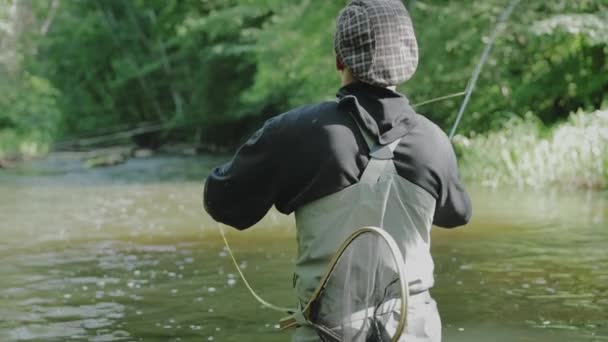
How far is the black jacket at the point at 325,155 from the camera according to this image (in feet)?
8.23

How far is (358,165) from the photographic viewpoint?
2.52 metres

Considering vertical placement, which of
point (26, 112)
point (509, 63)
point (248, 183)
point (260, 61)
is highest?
point (248, 183)

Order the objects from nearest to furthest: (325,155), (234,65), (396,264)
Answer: (396,264) → (325,155) → (234,65)

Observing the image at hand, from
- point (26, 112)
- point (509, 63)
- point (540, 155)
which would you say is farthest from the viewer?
point (26, 112)

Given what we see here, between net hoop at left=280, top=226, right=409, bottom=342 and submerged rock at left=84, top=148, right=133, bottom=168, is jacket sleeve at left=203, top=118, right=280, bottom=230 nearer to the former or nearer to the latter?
net hoop at left=280, top=226, right=409, bottom=342

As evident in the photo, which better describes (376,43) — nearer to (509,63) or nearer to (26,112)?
(509,63)

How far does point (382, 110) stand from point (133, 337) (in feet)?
11.7

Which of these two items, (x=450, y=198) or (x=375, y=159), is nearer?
(x=375, y=159)

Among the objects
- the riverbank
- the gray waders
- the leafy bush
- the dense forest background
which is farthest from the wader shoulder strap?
the leafy bush

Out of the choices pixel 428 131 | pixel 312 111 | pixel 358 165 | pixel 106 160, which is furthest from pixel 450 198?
pixel 106 160

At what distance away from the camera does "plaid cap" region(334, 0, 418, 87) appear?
2604 mm

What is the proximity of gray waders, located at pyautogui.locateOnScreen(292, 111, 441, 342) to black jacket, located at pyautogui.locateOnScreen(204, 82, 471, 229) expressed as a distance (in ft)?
0.08

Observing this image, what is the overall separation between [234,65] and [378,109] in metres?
29.4

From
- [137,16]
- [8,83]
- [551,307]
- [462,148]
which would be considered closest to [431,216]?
[551,307]
